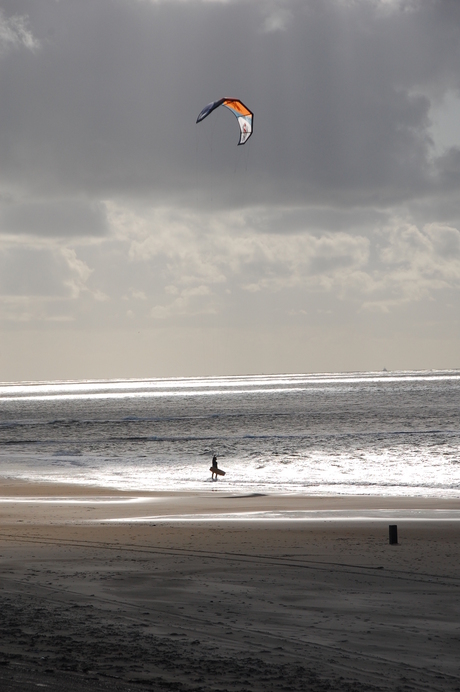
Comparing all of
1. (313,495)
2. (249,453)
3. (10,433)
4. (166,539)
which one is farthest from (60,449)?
(166,539)

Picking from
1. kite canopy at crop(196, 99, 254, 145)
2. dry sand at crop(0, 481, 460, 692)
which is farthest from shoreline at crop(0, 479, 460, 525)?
kite canopy at crop(196, 99, 254, 145)

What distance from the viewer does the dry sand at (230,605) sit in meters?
7.11

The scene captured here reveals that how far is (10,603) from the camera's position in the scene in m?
9.51

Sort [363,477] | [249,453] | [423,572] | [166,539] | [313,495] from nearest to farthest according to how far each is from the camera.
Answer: [423,572] < [166,539] < [313,495] < [363,477] < [249,453]

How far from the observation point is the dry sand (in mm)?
Result: 7113

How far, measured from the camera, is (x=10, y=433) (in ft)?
227

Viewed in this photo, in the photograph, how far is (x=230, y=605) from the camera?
380 inches

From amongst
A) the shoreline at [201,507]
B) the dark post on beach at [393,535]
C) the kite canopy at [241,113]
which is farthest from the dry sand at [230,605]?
the kite canopy at [241,113]

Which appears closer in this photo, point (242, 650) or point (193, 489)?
point (242, 650)

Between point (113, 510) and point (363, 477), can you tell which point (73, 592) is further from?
point (363, 477)

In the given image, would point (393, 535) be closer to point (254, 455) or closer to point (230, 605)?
point (230, 605)

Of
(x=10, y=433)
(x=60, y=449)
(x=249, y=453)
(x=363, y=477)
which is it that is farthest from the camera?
(x=10, y=433)

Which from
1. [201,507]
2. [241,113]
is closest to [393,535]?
[201,507]

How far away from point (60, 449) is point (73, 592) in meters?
Result: 41.8
